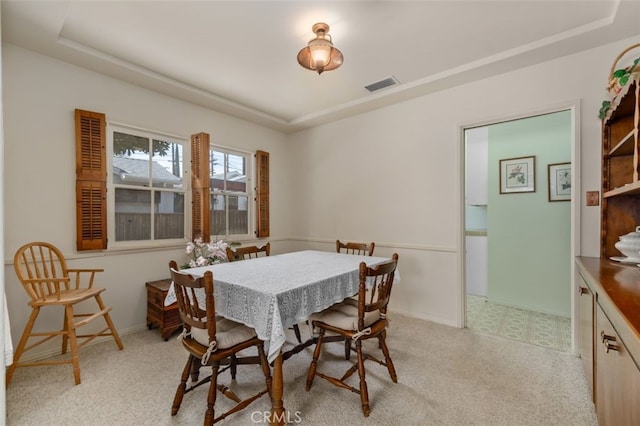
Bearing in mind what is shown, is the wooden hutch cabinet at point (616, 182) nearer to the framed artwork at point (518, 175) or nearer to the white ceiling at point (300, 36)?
the white ceiling at point (300, 36)

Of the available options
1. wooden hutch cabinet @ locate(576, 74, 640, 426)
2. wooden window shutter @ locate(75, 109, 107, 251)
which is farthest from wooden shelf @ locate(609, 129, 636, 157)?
wooden window shutter @ locate(75, 109, 107, 251)

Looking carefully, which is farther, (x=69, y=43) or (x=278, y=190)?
(x=278, y=190)

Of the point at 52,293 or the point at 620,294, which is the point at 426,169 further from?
Answer: the point at 52,293

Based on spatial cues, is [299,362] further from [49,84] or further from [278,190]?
[49,84]

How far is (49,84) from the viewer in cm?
255

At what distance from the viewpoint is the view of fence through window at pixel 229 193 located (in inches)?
152

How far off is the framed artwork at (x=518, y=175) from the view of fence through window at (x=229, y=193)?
3474mm

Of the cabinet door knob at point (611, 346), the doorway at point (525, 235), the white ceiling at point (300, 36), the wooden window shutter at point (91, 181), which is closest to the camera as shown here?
the cabinet door knob at point (611, 346)

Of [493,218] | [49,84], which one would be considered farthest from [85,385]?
[493,218]

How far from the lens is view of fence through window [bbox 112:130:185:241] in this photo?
3029mm

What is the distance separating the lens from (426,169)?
3.33 metres

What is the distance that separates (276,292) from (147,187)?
2.42 meters

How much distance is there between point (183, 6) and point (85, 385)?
2.75 meters

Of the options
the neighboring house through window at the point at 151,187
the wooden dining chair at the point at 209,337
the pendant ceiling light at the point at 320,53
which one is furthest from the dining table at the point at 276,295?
the pendant ceiling light at the point at 320,53
